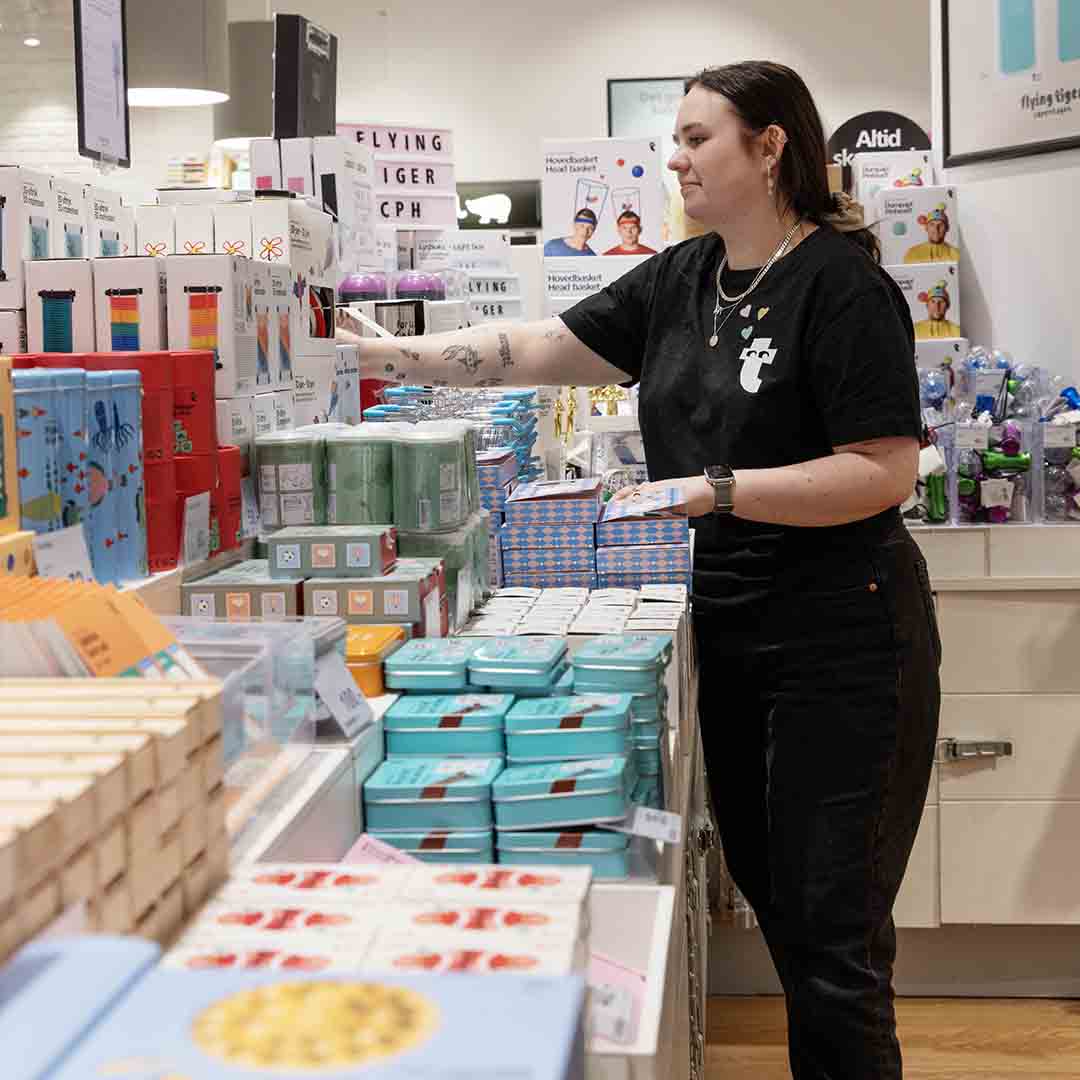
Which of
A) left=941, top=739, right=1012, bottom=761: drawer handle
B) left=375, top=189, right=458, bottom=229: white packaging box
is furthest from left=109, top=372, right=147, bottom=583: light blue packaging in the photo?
left=375, top=189, right=458, bottom=229: white packaging box

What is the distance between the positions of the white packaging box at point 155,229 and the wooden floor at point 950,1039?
89.9 inches

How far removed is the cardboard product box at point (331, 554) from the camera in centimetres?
247

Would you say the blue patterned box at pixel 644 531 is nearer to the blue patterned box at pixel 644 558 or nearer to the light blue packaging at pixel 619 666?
the blue patterned box at pixel 644 558

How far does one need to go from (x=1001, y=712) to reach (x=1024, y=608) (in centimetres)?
28

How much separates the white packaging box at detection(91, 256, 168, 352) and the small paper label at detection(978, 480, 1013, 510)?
2.28 m

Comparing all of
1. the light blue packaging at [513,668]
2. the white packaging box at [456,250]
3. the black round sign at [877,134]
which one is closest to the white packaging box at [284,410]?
the light blue packaging at [513,668]

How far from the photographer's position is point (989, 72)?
483cm

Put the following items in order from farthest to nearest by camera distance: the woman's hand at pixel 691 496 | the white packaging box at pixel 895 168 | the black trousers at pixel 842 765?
the white packaging box at pixel 895 168 → the black trousers at pixel 842 765 → the woman's hand at pixel 691 496

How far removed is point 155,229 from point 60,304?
886mm

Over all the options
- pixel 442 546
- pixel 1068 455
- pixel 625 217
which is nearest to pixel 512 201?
pixel 625 217

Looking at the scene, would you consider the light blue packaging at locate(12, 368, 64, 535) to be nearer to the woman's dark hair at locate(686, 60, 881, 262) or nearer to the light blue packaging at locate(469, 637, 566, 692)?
the light blue packaging at locate(469, 637, 566, 692)

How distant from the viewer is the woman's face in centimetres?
268

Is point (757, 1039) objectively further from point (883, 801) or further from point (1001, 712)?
point (883, 801)

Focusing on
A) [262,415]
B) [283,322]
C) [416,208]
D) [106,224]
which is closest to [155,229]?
[106,224]
